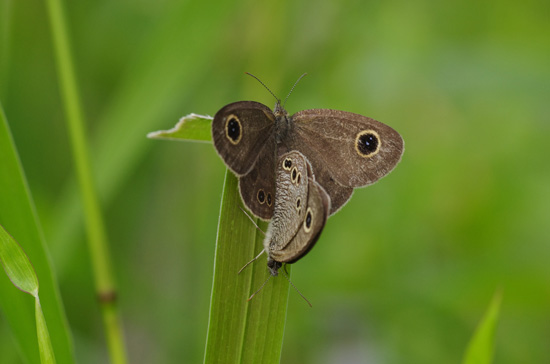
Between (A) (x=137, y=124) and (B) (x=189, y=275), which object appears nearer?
(A) (x=137, y=124)

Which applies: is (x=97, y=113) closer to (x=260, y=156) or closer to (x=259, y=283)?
(x=260, y=156)

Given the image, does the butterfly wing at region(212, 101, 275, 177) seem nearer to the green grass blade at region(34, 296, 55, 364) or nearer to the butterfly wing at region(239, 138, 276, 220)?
the butterfly wing at region(239, 138, 276, 220)

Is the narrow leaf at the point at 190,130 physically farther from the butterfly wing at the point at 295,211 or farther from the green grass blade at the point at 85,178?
the green grass blade at the point at 85,178

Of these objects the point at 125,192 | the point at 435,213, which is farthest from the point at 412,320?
the point at 125,192

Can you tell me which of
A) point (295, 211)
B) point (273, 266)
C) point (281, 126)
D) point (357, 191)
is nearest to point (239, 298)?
point (273, 266)

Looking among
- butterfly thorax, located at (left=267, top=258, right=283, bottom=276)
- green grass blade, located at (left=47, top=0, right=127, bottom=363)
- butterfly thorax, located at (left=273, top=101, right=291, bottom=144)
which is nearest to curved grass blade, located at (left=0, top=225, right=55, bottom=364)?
butterfly thorax, located at (left=267, top=258, right=283, bottom=276)

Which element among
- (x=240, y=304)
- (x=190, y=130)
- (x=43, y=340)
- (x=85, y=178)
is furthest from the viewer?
(x=85, y=178)

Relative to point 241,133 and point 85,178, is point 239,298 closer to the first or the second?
point 241,133
